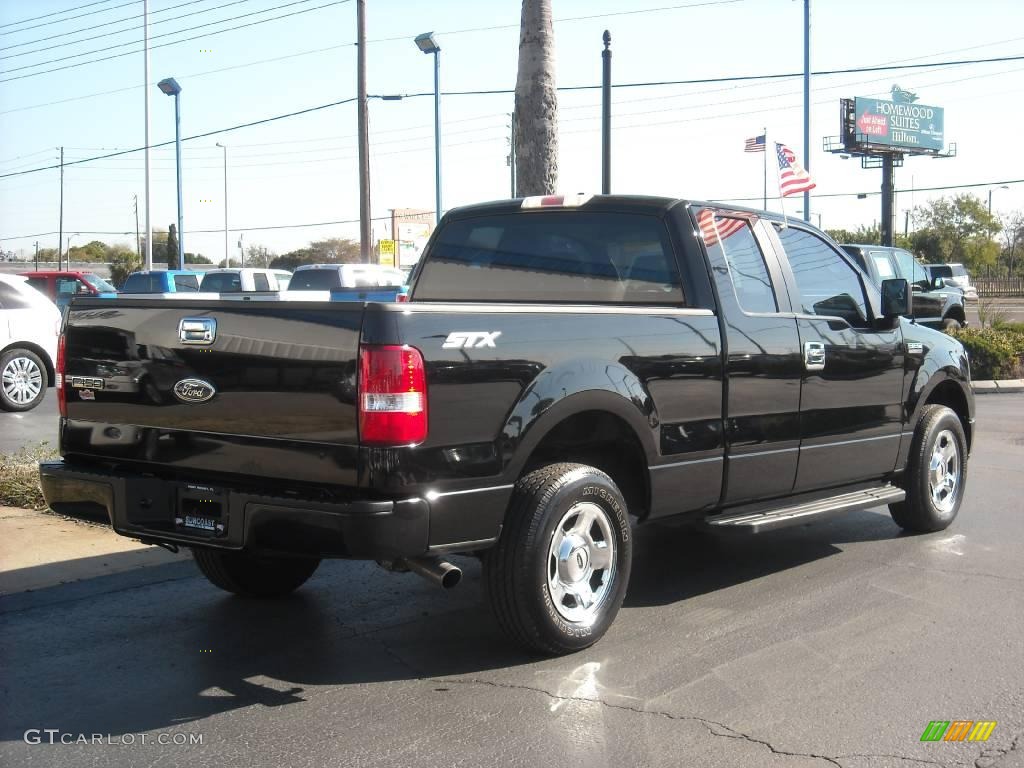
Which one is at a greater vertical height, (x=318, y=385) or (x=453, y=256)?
(x=453, y=256)

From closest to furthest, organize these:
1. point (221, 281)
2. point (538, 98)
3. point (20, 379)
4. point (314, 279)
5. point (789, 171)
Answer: point (789, 171) < point (538, 98) < point (20, 379) < point (314, 279) < point (221, 281)

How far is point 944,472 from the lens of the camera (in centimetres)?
723

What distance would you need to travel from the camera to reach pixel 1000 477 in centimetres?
916

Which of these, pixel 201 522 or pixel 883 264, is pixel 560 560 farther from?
pixel 883 264

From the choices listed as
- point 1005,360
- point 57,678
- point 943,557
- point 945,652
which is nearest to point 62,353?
point 57,678

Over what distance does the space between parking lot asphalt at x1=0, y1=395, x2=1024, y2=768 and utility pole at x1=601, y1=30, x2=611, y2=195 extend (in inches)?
555

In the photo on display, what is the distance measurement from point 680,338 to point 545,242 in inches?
43.2

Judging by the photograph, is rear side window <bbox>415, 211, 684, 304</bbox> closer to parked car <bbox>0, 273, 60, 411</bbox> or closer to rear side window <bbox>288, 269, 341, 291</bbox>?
parked car <bbox>0, 273, 60, 411</bbox>

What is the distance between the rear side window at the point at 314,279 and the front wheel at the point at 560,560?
1702 cm

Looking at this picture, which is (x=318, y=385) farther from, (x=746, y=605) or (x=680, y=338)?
(x=746, y=605)

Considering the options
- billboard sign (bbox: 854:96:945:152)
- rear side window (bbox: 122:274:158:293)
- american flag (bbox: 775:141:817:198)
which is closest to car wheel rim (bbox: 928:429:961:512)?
american flag (bbox: 775:141:817:198)

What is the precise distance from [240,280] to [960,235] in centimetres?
7559

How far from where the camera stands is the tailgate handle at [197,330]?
4379 millimetres

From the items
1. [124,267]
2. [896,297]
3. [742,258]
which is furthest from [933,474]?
[124,267]
